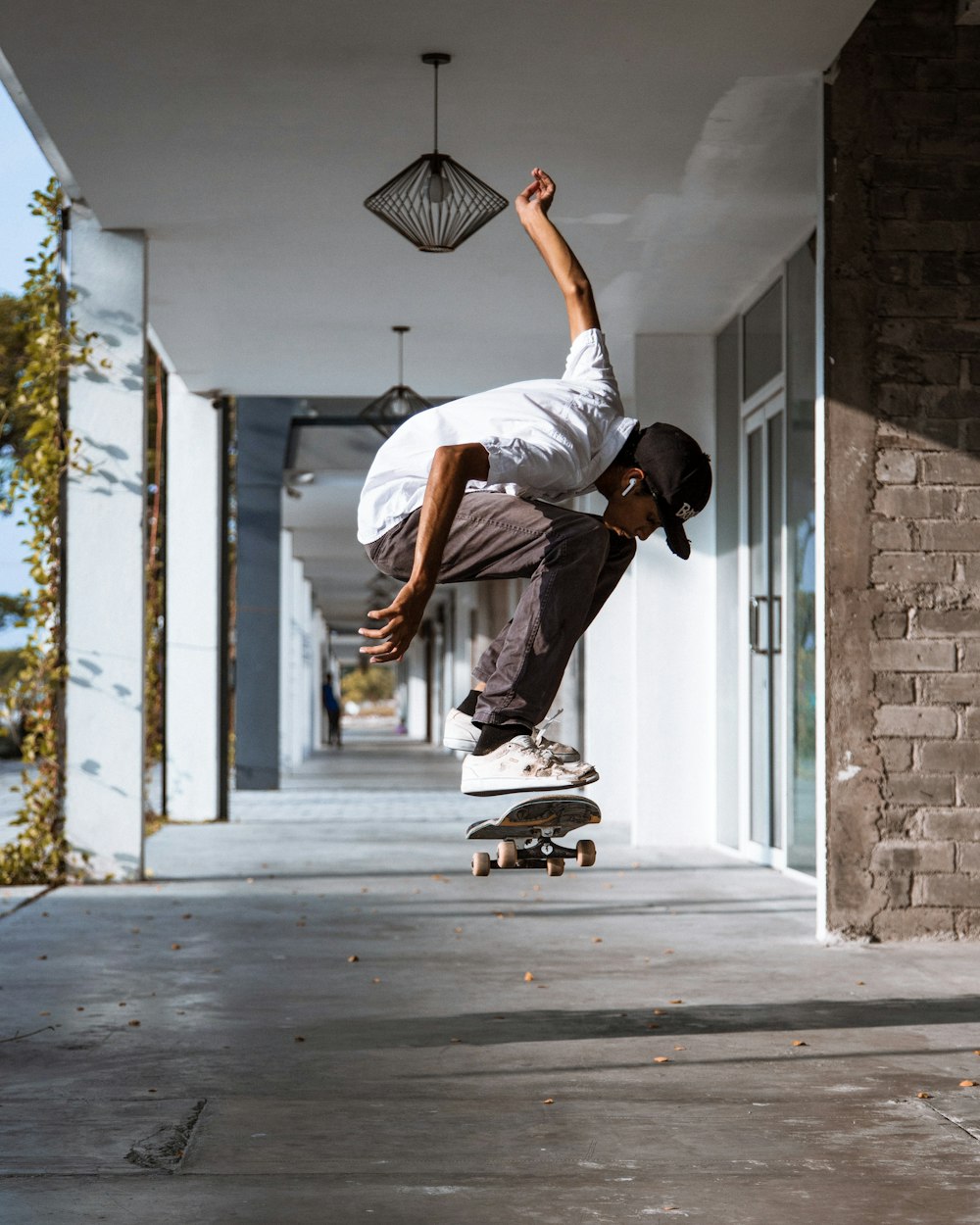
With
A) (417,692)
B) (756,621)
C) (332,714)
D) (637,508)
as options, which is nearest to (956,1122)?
(637,508)

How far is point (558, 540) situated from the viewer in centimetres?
338

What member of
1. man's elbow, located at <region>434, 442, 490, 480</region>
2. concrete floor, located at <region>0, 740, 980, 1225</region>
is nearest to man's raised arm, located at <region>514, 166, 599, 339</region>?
man's elbow, located at <region>434, 442, 490, 480</region>

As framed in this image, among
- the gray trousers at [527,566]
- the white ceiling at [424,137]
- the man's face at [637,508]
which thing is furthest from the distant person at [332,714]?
the man's face at [637,508]

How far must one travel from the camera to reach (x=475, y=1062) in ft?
14.5

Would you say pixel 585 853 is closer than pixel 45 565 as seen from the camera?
Yes

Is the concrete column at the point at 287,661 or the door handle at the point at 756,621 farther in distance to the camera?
the concrete column at the point at 287,661

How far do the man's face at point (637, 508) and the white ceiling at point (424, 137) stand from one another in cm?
315

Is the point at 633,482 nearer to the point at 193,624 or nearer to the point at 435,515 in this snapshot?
the point at 435,515

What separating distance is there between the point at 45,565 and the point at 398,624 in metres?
6.03

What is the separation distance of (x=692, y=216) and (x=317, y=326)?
3353 millimetres

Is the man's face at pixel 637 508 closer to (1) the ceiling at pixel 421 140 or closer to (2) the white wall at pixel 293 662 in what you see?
(1) the ceiling at pixel 421 140

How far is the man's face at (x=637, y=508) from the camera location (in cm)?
335

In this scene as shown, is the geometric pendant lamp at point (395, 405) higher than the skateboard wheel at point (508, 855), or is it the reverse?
the geometric pendant lamp at point (395, 405)

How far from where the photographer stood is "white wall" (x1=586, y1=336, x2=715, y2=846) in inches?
419
